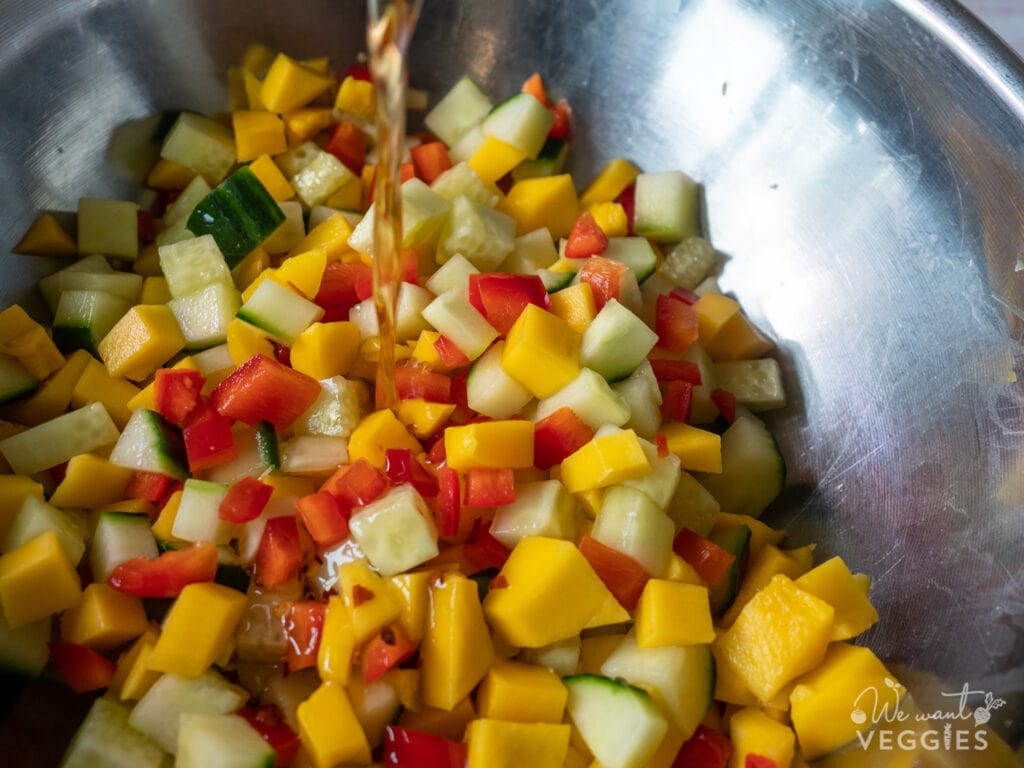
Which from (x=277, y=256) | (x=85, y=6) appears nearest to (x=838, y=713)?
(x=277, y=256)

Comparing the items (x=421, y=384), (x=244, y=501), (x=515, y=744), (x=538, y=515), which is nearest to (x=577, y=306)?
(x=421, y=384)

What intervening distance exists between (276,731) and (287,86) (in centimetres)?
155

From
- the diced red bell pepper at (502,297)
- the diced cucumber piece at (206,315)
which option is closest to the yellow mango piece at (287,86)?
the diced cucumber piece at (206,315)

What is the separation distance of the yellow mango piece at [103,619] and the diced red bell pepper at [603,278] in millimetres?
1136

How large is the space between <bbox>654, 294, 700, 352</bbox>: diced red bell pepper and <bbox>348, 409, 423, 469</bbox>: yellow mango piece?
66cm

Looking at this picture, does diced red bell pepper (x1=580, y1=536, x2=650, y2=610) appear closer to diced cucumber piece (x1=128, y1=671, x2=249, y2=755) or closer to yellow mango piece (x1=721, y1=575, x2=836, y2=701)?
yellow mango piece (x1=721, y1=575, x2=836, y2=701)

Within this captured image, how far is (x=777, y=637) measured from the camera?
5.56 ft

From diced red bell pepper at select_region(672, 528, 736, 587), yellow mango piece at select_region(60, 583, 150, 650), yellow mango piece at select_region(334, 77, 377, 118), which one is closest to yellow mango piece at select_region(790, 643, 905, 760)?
diced red bell pepper at select_region(672, 528, 736, 587)

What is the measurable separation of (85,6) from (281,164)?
561 mm

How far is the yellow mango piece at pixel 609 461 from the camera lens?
69.3 inches

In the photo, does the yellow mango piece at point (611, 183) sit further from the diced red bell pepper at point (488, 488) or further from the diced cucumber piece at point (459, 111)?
the diced red bell pepper at point (488, 488)

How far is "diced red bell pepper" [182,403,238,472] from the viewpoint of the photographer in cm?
185

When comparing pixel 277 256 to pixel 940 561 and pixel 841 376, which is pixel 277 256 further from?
pixel 940 561

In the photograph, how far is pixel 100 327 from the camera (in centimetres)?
206
